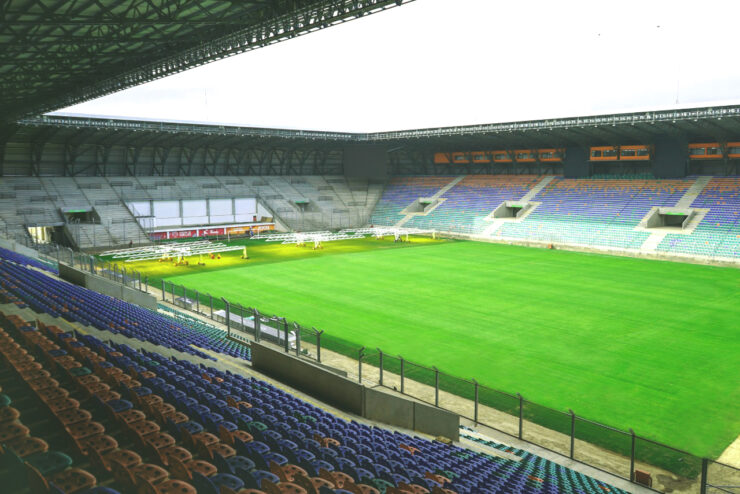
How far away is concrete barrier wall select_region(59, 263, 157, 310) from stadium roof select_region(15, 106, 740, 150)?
26.5 meters

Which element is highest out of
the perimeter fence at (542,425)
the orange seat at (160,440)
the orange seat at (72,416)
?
the orange seat at (72,416)

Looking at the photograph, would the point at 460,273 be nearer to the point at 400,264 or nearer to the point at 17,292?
the point at 400,264

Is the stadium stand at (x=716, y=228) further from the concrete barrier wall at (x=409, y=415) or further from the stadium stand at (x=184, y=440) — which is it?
the stadium stand at (x=184, y=440)

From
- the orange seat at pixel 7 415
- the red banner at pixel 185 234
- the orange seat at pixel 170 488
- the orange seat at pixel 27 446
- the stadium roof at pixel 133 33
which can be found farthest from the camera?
the red banner at pixel 185 234

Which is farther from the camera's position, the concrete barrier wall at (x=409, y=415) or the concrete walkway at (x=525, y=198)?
the concrete walkway at (x=525, y=198)

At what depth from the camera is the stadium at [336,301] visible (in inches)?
343

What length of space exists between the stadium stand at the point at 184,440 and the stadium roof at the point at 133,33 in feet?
37.6

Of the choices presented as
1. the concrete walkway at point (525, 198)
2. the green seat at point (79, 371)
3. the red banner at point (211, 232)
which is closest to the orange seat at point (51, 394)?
the green seat at point (79, 371)

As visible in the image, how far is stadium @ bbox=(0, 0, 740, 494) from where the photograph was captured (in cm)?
870

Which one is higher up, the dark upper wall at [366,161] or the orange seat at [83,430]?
the dark upper wall at [366,161]

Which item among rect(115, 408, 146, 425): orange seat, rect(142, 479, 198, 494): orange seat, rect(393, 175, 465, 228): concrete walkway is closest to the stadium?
rect(142, 479, 198, 494): orange seat

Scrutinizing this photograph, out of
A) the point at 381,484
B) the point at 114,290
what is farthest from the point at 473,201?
the point at 381,484

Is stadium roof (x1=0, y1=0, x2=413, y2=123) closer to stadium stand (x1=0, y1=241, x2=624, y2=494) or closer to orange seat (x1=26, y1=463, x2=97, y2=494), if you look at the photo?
stadium stand (x1=0, y1=241, x2=624, y2=494)

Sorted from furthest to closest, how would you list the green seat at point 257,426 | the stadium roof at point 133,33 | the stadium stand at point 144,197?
1. the stadium stand at point 144,197
2. the stadium roof at point 133,33
3. the green seat at point 257,426
